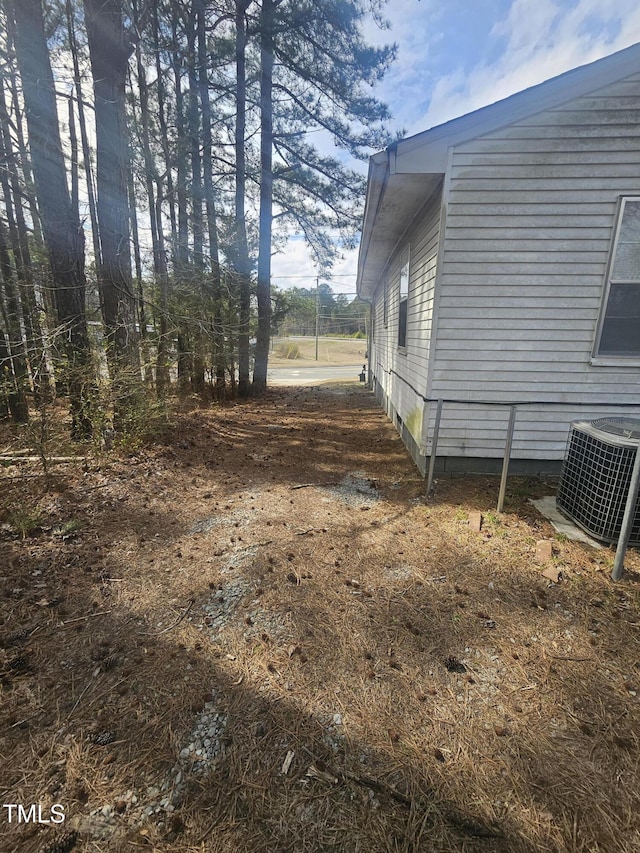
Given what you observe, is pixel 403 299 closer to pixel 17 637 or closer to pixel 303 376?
pixel 17 637

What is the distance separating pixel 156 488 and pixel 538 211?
5.04 meters

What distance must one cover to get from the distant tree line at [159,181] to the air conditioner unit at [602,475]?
5.00 metres

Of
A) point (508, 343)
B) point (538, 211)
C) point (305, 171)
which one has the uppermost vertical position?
point (305, 171)

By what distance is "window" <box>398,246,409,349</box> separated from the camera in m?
5.98

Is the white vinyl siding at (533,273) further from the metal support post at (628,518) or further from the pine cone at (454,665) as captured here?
the pine cone at (454,665)

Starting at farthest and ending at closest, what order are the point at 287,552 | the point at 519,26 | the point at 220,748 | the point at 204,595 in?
1. the point at 519,26
2. the point at 287,552
3. the point at 204,595
4. the point at 220,748

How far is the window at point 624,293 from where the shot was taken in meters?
3.79

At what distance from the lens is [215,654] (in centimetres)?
204

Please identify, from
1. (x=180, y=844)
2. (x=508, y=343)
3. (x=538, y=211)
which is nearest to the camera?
(x=180, y=844)

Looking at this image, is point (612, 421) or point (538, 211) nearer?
point (612, 421)

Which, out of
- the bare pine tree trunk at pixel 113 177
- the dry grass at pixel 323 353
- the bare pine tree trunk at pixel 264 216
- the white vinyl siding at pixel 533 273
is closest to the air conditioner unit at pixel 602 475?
the white vinyl siding at pixel 533 273

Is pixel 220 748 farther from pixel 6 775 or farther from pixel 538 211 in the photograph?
pixel 538 211

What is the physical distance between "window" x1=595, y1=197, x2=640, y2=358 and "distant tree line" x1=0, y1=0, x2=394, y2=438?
5129 millimetres

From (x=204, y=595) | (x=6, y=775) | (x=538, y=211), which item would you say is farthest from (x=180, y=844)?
(x=538, y=211)
